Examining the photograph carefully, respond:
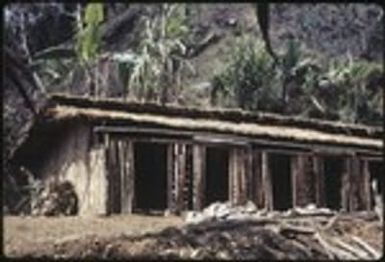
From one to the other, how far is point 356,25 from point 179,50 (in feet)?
43.2

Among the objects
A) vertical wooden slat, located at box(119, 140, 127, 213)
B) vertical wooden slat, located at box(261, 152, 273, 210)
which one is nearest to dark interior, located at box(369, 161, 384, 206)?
vertical wooden slat, located at box(261, 152, 273, 210)

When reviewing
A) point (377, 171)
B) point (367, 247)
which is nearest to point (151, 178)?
point (377, 171)

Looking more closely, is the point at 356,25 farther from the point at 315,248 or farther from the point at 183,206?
the point at 315,248

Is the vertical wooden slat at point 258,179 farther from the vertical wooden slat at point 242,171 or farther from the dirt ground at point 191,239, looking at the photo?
the dirt ground at point 191,239

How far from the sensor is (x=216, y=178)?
23.7 metres

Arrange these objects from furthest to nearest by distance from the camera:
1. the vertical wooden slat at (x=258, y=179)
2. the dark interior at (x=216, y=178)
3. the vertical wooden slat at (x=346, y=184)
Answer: the dark interior at (x=216, y=178) < the vertical wooden slat at (x=346, y=184) < the vertical wooden slat at (x=258, y=179)

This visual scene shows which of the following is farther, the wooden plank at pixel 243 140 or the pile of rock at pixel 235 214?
the wooden plank at pixel 243 140

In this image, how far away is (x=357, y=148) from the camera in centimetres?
2147

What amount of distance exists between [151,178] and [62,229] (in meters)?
7.46

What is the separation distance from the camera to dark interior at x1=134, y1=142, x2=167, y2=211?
22.2 meters

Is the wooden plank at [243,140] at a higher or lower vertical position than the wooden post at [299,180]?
higher

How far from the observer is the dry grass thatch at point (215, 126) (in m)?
18.9

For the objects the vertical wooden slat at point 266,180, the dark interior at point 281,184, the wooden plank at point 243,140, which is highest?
the wooden plank at point 243,140

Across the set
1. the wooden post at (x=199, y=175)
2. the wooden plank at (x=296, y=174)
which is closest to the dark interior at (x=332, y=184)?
the wooden plank at (x=296, y=174)
